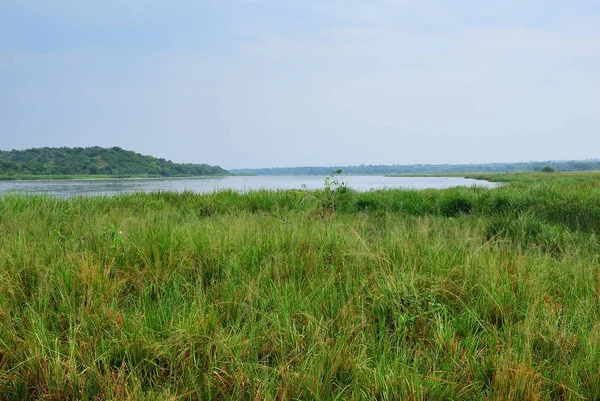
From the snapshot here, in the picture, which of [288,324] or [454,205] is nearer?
[288,324]

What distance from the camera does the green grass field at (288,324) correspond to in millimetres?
2016

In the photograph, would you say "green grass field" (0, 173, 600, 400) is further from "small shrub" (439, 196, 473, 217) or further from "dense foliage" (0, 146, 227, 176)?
"dense foliage" (0, 146, 227, 176)

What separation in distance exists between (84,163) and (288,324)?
312ft

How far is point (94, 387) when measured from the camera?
2076 mm

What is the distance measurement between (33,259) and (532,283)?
453 cm

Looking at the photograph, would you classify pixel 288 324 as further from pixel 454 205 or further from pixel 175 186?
pixel 175 186

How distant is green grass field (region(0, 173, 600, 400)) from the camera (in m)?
2.02

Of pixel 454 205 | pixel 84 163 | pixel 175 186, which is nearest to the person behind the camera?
pixel 454 205

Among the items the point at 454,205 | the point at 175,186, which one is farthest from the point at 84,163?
the point at 454,205

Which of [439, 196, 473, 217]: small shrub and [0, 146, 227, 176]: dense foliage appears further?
[0, 146, 227, 176]: dense foliage

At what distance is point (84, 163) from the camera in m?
84.1

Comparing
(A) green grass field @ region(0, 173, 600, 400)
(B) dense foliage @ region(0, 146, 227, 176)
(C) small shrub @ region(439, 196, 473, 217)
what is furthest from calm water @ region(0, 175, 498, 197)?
(B) dense foliage @ region(0, 146, 227, 176)

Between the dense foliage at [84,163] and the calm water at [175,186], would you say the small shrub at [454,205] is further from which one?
the dense foliage at [84,163]

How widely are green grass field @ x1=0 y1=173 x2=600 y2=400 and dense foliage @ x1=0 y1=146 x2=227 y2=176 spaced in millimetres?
82636
